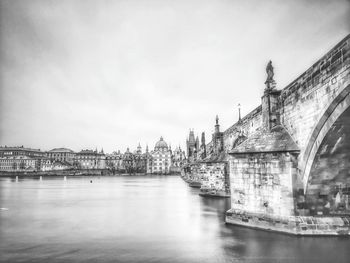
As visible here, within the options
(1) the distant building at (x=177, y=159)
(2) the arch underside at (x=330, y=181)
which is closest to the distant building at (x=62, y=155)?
(1) the distant building at (x=177, y=159)

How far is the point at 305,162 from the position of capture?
10.8m

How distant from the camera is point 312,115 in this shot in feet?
34.8

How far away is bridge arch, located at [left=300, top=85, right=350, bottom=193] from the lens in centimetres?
893

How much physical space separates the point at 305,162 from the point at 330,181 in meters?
1.40

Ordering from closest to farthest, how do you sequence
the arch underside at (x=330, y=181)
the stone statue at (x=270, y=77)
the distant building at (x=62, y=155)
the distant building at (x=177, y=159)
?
1. the arch underside at (x=330, y=181)
2. the stone statue at (x=270, y=77)
3. the distant building at (x=177, y=159)
4. the distant building at (x=62, y=155)

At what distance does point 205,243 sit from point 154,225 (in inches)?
185

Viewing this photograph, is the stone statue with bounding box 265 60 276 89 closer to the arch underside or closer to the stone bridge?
the stone bridge

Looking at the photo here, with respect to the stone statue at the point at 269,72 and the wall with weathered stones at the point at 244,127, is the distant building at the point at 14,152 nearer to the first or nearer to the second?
the wall with weathered stones at the point at 244,127

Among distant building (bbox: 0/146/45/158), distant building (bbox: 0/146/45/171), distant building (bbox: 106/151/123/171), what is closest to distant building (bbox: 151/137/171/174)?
distant building (bbox: 106/151/123/171)

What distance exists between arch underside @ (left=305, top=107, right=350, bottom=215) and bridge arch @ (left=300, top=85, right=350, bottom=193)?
138mm

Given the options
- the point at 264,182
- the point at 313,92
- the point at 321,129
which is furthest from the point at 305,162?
the point at 313,92

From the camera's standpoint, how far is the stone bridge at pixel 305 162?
31.2ft

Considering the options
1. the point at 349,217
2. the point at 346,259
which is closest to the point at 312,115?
the point at 349,217

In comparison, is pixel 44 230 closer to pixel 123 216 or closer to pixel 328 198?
pixel 123 216
